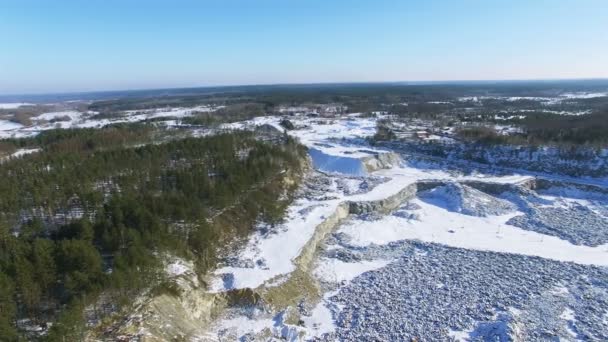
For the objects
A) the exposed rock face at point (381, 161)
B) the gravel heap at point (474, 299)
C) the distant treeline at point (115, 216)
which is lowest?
the gravel heap at point (474, 299)

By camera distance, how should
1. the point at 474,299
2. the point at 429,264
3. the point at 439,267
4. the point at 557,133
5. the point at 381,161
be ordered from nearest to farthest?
the point at 474,299
the point at 439,267
the point at 429,264
the point at 381,161
the point at 557,133

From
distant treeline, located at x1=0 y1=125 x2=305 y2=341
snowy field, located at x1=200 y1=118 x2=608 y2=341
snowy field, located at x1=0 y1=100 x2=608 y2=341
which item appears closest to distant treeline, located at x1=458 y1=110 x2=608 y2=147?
snowy field, located at x1=0 y1=100 x2=608 y2=341

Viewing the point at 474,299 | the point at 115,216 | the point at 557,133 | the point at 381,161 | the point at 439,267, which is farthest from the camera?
the point at 557,133

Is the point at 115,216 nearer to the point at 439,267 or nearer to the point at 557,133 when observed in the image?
the point at 439,267

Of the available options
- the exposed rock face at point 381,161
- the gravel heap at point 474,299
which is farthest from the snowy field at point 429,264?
the exposed rock face at point 381,161

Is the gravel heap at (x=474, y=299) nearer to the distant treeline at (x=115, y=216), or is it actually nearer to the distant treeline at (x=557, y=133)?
the distant treeline at (x=115, y=216)

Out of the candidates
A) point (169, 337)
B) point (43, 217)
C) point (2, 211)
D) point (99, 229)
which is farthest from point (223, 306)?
point (2, 211)

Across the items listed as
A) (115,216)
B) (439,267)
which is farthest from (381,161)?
(115,216)

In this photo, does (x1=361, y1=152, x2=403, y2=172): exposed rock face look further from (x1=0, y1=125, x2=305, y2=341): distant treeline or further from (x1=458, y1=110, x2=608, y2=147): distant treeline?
(x1=458, y1=110, x2=608, y2=147): distant treeline

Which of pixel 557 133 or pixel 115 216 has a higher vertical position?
pixel 557 133

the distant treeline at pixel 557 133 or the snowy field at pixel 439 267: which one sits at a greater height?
the distant treeline at pixel 557 133
